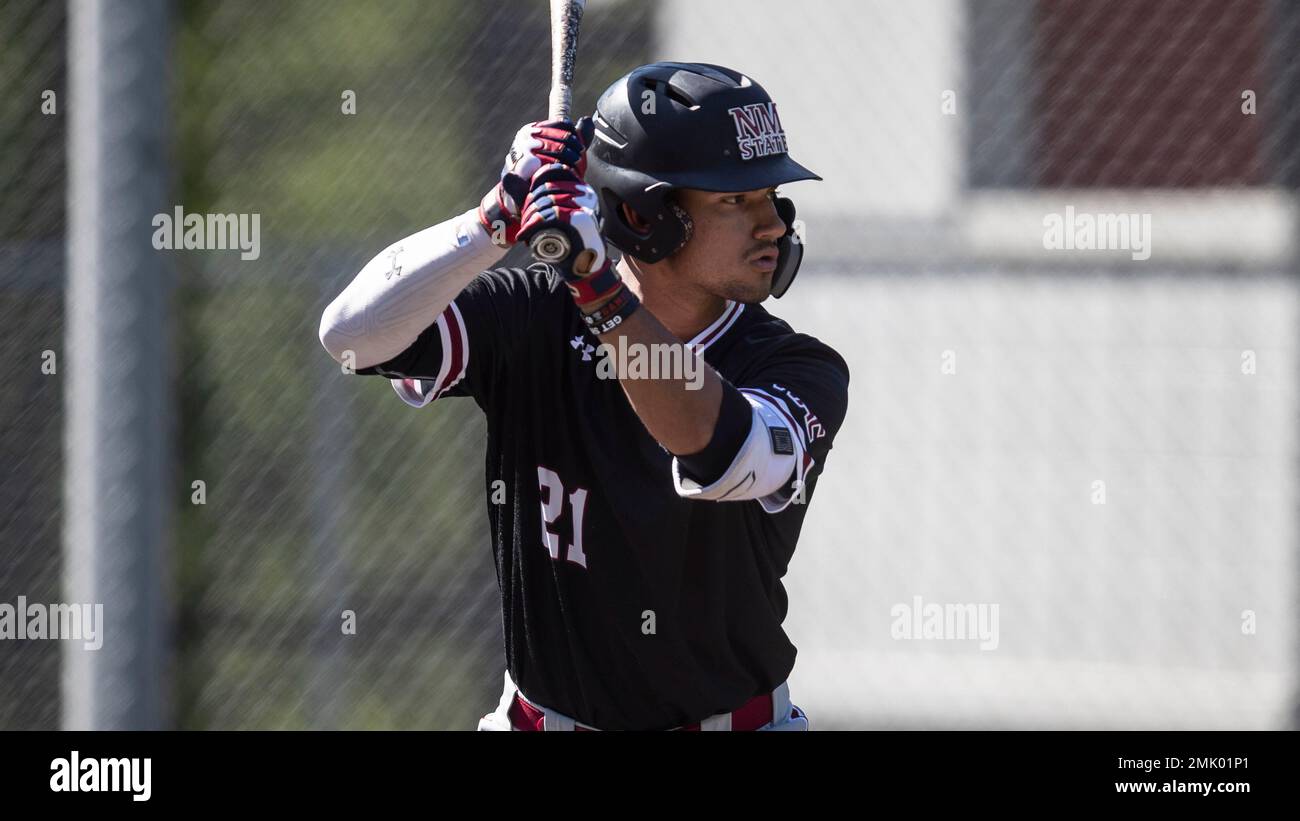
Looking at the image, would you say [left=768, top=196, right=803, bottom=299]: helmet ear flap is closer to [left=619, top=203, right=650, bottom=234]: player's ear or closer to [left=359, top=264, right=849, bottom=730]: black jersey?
[left=359, top=264, right=849, bottom=730]: black jersey

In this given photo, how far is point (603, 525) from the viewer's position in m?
2.58

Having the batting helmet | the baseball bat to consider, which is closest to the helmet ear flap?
the batting helmet

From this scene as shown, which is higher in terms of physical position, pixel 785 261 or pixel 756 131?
pixel 756 131

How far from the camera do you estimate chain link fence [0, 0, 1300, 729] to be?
13.8 ft

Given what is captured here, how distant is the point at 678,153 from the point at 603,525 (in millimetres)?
622

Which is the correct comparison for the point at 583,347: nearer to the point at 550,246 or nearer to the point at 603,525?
the point at 603,525

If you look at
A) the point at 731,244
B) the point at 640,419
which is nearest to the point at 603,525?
the point at 640,419

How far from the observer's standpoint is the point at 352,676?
424 centimetres

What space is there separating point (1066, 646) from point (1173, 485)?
546 mm

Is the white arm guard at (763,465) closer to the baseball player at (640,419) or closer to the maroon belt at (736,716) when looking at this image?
the baseball player at (640,419)

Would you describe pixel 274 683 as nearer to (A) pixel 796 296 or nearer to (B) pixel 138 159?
(B) pixel 138 159

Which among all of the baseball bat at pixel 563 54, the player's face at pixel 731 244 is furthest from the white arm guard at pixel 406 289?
the player's face at pixel 731 244

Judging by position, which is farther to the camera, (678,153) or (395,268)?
(678,153)

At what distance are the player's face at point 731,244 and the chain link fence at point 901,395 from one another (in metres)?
1.66
